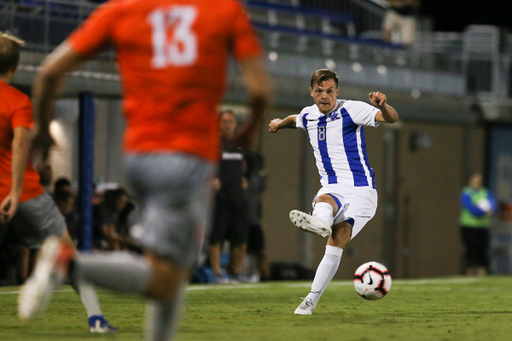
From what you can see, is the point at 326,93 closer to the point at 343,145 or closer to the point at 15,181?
the point at 343,145

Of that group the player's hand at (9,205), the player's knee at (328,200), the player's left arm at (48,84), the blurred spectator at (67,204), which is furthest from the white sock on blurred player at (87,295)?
the blurred spectator at (67,204)

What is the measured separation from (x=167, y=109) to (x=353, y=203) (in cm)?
399

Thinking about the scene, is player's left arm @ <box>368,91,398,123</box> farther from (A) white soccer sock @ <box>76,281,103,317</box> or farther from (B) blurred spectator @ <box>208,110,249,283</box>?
(B) blurred spectator @ <box>208,110,249,283</box>

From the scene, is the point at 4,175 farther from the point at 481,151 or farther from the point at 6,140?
the point at 481,151

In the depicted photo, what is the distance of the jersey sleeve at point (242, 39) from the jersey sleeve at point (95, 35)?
1.66ft


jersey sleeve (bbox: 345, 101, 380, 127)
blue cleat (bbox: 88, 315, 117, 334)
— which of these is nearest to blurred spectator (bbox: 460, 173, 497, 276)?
jersey sleeve (bbox: 345, 101, 380, 127)

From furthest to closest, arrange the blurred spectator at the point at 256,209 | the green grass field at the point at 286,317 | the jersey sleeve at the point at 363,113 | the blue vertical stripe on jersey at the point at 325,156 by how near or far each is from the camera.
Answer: the blurred spectator at the point at 256,209, the blue vertical stripe on jersey at the point at 325,156, the jersey sleeve at the point at 363,113, the green grass field at the point at 286,317

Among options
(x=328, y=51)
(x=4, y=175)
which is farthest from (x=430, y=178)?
(x=4, y=175)

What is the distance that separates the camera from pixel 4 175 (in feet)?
19.1

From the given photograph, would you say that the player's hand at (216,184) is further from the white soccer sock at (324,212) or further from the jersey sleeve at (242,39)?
the jersey sleeve at (242,39)

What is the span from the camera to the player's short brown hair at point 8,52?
584 centimetres

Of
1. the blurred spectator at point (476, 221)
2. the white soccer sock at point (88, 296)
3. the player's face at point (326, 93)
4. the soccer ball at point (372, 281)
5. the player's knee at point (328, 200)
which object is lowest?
the blurred spectator at point (476, 221)

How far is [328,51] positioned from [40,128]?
51.0 ft

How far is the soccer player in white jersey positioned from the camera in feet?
24.2
